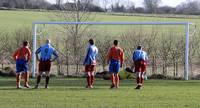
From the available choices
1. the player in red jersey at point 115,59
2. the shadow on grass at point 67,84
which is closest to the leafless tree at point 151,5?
the shadow on grass at point 67,84

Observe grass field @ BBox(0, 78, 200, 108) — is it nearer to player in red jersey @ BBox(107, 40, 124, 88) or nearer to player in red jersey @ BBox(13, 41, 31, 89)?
player in red jersey @ BBox(107, 40, 124, 88)

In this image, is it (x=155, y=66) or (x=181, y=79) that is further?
(x=155, y=66)

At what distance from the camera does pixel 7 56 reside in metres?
36.2

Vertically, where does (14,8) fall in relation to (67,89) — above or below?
above

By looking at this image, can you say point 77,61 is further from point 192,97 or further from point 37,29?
point 192,97

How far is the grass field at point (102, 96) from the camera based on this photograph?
60.6 feet

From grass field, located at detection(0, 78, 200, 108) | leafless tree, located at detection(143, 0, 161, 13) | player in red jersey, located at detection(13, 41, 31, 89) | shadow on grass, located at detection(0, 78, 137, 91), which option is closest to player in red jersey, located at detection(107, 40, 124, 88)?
grass field, located at detection(0, 78, 200, 108)

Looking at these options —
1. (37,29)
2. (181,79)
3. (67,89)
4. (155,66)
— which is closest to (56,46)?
(37,29)

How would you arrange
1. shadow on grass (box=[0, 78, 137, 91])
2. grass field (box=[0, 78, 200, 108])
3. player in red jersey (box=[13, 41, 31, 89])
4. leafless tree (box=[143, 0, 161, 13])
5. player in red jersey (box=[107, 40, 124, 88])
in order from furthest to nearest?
leafless tree (box=[143, 0, 161, 13]) < shadow on grass (box=[0, 78, 137, 91]) < player in red jersey (box=[107, 40, 124, 88]) < player in red jersey (box=[13, 41, 31, 89]) < grass field (box=[0, 78, 200, 108])

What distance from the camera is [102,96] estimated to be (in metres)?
21.1

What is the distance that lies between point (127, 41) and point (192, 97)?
14679 millimetres

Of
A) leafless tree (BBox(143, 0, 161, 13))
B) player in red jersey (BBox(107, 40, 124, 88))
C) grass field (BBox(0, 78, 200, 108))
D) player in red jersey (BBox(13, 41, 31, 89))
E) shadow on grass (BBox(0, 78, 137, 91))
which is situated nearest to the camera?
grass field (BBox(0, 78, 200, 108))

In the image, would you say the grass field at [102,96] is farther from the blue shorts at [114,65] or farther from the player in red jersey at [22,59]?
the blue shorts at [114,65]

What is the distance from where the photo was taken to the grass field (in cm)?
1847
